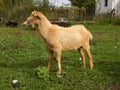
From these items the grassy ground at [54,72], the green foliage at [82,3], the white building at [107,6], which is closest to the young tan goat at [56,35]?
the grassy ground at [54,72]

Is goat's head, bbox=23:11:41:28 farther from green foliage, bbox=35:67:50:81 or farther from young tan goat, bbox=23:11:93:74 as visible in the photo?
green foliage, bbox=35:67:50:81

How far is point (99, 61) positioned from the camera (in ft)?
41.0

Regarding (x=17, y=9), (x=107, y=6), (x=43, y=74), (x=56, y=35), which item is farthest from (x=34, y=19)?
(x=107, y=6)

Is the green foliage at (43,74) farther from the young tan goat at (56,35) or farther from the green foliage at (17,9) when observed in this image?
the green foliage at (17,9)

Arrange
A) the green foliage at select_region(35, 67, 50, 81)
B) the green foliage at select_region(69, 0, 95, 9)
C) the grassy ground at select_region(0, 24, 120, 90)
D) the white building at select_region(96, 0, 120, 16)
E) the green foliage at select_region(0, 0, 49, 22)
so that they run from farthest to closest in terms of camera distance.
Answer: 1. the white building at select_region(96, 0, 120, 16)
2. the green foliage at select_region(69, 0, 95, 9)
3. the green foliage at select_region(0, 0, 49, 22)
4. the green foliage at select_region(35, 67, 50, 81)
5. the grassy ground at select_region(0, 24, 120, 90)

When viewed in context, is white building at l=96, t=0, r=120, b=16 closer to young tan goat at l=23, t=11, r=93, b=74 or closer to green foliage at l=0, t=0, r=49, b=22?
green foliage at l=0, t=0, r=49, b=22

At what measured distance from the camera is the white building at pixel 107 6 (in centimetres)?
5340

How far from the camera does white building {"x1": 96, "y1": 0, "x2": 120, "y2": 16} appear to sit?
175 ft

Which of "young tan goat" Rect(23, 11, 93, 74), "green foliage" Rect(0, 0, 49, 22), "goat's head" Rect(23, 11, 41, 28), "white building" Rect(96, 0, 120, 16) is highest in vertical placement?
"goat's head" Rect(23, 11, 41, 28)

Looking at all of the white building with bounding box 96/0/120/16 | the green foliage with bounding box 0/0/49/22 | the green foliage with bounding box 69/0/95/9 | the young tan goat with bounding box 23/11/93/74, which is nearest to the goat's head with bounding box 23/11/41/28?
the young tan goat with bounding box 23/11/93/74

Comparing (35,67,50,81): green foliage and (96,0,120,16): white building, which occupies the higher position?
(35,67,50,81): green foliage

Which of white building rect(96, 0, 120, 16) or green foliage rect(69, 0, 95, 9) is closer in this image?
green foliage rect(69, 0, 95, 9)

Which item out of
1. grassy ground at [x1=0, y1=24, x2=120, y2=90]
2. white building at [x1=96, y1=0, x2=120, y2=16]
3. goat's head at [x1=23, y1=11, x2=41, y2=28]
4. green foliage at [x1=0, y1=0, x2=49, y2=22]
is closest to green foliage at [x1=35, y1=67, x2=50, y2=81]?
grassy ground at [x1=0, y1=24, x2=120, y2=90]

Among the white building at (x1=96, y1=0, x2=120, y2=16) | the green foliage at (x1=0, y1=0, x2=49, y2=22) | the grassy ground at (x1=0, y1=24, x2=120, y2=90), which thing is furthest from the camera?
the white building at (x1=96, y1=0, x2=120, y2=16)
